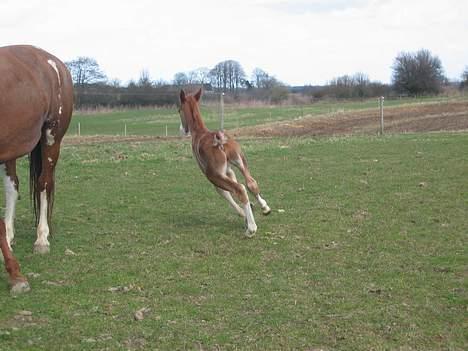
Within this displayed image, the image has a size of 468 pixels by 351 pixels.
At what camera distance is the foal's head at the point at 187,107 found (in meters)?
8.17

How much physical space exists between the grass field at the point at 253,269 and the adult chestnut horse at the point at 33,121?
0.36 meters

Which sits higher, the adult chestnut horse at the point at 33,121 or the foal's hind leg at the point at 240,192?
the adult chestnut horse at the point at 33,121

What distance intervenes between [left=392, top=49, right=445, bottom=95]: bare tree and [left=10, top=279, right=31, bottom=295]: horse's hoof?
76.3 metres

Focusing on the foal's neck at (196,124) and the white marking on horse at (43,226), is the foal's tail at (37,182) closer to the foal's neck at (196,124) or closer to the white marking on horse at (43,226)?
the white marking on horse at (43,226)

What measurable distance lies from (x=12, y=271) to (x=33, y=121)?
1.57 meters

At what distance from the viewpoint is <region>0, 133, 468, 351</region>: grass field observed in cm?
439

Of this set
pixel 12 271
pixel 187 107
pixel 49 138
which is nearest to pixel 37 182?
pixel 49 138

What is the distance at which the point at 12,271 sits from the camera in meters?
5.44

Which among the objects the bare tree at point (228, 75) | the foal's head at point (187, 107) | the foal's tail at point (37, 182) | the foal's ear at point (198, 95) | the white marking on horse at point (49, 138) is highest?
the bare tree at point (228, 75)

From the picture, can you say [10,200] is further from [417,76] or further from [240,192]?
[417,76]

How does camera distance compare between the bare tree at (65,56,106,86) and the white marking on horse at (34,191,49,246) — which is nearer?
the white marking on horse at (34,191,49,246)

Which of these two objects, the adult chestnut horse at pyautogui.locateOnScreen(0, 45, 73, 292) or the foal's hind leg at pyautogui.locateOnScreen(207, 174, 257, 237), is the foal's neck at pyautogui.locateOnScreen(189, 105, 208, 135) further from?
the adult chestnut horse at pyautogui.locateOnScreen(0, 45, 73, 292)

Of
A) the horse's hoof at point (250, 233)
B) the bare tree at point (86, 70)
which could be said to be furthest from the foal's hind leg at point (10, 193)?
the bare tree at point (86, 70)

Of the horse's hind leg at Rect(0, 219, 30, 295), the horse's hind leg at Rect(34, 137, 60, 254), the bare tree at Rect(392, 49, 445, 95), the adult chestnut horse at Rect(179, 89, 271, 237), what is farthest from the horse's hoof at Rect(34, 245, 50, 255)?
the bare tree at Rect(392, 49, 445, 95)
